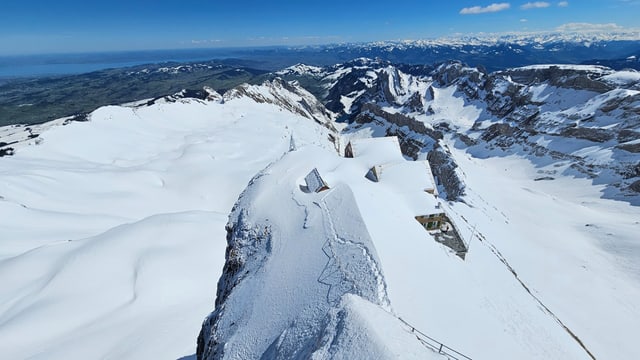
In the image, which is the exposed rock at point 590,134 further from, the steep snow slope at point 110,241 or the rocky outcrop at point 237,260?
the rocky outcrop at point 237,260

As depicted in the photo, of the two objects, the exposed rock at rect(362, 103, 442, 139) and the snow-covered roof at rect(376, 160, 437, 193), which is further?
the exposed rock at rect(362, 103, 442, 139)

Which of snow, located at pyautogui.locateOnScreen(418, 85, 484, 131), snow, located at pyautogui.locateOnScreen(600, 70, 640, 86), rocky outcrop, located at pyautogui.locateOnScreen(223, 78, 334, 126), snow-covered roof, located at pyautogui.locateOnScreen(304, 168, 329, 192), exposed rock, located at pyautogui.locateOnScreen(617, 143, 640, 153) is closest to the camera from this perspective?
snow-covered roof, located at pyautogui.locateOnScreen(304, 168, 329, 192)

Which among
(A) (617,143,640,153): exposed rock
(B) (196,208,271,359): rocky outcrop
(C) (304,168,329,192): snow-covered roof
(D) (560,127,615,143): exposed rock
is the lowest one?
(A) (617,143,640,153): exposed rock

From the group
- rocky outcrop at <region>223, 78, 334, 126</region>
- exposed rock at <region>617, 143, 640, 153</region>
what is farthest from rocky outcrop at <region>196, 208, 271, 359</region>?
rocky outcrop at <region>223, 78, 334, 126</region>

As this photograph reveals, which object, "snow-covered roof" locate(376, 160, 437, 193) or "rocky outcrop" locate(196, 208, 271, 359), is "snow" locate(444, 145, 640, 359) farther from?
"rocky outcrop" locate(196, 208, 271, 359)

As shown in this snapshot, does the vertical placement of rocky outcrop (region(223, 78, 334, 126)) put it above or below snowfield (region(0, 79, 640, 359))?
above

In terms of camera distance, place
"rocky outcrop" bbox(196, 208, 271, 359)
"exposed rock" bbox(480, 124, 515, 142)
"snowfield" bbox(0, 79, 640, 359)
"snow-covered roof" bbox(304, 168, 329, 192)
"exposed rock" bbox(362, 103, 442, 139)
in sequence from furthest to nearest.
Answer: "exposed rock" bbox(362, 103, 442, 139), "exposed rock" bbox(480, 124, 515, 142), "snow-covered roof" bbox(304, 168, 329, 192), "rocky outcrop" bbox(196, 208, 271, 359), "snowfield" bbox(0, 79, 640, 359)

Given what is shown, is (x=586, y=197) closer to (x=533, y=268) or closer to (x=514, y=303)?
(x=533, y=268)

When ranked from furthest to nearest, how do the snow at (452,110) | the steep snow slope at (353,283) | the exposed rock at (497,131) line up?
1. the snow at (452,110)
2. the exposed rock at (497,131)
3. the steep snow slope at (353,283)

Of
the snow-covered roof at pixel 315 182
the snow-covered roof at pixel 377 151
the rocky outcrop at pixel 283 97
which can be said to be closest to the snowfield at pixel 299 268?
the snow-covered roof at pixel 377 151
